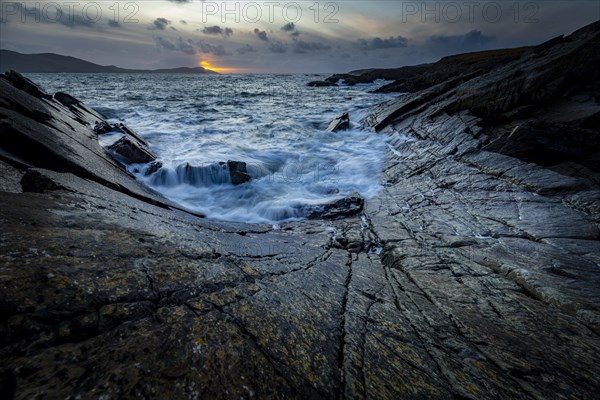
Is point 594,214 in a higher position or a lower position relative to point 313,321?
higher

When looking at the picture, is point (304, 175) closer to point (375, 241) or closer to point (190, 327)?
point (375, 241)

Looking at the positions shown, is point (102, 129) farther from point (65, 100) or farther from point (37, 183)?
point (37, 183)

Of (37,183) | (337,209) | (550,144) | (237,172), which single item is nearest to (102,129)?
(237,172)

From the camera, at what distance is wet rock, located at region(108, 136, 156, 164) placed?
42.3ft

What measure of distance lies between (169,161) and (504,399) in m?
15.8

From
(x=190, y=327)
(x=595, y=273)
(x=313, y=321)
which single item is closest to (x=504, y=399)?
(x=313, y=321)

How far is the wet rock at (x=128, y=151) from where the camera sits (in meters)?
12.9

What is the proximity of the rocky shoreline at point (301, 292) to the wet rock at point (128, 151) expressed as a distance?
10.2 ft

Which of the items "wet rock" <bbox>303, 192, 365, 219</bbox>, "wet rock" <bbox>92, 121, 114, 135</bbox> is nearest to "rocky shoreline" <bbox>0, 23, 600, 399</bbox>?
"wet rock" <bbox>303, 192, 365, 219</bbox>

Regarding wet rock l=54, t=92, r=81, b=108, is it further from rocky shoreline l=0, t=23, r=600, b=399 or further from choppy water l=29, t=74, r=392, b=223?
rocky shoreline l=0, t=23, r=600, b=399

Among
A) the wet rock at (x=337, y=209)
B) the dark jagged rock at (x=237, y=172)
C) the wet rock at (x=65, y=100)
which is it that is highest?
the wet rock at (x=65, y=100)

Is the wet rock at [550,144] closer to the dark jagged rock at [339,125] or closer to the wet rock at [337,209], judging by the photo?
the wet rock at [337,209]

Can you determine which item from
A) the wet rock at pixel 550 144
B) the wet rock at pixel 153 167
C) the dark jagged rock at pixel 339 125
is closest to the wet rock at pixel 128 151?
the wet rock at pixel 153 167

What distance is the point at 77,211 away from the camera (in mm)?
4238
